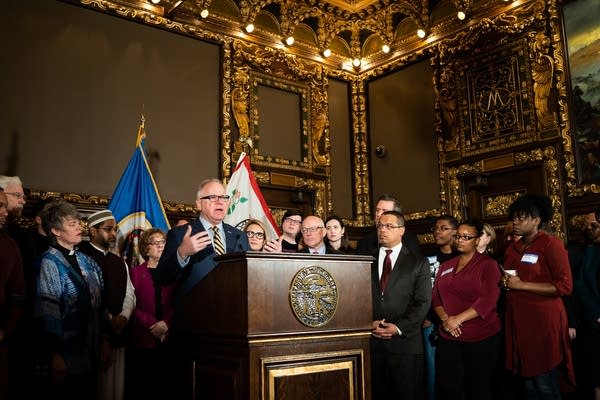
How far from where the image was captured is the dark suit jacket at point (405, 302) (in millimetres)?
2957

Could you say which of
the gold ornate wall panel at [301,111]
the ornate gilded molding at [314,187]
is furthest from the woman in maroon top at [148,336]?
the ornate gilded molding at [314,187]

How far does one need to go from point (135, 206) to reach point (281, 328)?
3.21m

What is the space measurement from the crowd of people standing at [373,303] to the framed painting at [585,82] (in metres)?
1.59

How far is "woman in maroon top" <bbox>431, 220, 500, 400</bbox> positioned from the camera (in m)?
3.26

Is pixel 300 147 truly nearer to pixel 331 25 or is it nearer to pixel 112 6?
pixel 331 25

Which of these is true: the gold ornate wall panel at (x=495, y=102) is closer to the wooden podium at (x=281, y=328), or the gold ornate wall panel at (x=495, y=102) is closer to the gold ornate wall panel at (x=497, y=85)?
the gold ornate wall panel at (x=497, y=85)

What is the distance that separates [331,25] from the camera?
760cm

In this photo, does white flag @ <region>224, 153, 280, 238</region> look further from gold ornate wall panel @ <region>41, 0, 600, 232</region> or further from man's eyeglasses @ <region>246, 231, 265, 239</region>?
man's eyeglasses @ <region>246, 231, 265, 239</region>

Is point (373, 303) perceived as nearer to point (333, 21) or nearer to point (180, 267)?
point (180, 267)

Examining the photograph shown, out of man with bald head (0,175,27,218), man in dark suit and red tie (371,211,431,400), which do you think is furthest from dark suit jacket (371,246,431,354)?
man with bald head (0,175,27,218)

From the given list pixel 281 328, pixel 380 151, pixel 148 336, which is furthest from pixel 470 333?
pixel 380 151

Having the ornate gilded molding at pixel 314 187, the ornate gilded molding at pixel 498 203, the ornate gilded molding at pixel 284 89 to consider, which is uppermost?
the ornate gilded molding at pixel 284 89

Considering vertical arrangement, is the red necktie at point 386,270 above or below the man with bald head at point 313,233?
below

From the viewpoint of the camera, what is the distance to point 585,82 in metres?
5.48
